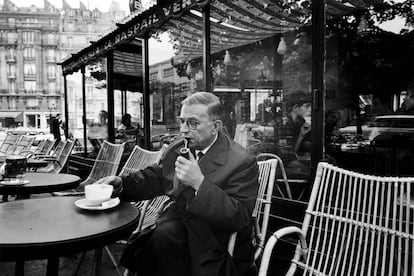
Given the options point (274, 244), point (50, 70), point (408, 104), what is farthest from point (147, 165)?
point (50, 70)

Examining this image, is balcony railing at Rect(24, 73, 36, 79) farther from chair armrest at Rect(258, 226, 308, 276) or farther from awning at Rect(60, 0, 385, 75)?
chair armrest at Rect(258, 226, 308, 276)

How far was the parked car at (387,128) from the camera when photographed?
404 cm

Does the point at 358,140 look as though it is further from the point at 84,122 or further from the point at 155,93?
the point at 84,122

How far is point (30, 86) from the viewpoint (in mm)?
56656

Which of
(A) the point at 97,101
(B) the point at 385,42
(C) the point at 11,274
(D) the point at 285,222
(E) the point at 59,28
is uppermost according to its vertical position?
(E) the point at 59,28

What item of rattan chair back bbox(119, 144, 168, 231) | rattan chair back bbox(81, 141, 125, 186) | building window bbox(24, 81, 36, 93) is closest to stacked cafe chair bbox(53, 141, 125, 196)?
rattan chair back bbox(81, 141, 125, 186)

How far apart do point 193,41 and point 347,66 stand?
2.34m

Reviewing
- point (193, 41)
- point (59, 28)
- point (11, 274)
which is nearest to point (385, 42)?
point (193, 41)

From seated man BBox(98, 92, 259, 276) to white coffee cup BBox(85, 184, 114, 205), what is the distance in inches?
7.4

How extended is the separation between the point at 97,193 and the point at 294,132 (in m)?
3.64

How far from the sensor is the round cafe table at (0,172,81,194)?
99.7 inches

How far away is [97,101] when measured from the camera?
8016mm

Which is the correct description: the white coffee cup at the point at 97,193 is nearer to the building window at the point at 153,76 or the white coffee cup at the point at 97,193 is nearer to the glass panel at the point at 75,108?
the building window at the point at 153,76

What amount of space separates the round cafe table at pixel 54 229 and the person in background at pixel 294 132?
2.23 metres
